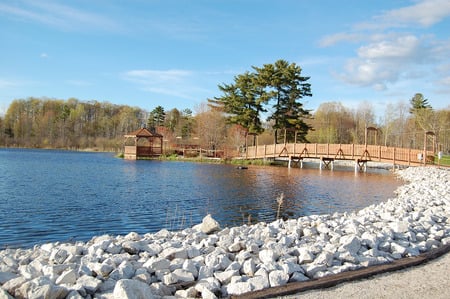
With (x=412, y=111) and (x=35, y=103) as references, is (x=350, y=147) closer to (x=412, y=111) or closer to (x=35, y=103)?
(x=412, y=111)

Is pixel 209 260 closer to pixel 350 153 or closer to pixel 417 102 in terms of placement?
pixel 350 153

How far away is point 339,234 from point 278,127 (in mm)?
28971

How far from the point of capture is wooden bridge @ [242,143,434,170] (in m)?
26.6

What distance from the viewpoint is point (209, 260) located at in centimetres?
455

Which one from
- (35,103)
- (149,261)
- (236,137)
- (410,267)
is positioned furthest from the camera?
(35,103)

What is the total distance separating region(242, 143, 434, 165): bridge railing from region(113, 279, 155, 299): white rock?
26.0m

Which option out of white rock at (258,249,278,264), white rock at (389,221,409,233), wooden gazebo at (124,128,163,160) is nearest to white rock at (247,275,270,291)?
white rock at (258,249,278,264)

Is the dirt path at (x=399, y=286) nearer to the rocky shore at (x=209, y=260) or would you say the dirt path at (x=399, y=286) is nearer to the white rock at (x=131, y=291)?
the rocky shore at (x=209, y=260)

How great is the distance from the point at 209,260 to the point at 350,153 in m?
26.0

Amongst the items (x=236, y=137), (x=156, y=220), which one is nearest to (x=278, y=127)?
(x=236, y=137)

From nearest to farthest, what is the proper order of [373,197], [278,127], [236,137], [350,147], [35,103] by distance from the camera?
[373,197] < [350,147] < [278,127] < [236,137] < [35,103]

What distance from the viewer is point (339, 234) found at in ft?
19.9

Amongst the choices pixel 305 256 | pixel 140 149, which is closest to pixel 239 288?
pixel 305 256

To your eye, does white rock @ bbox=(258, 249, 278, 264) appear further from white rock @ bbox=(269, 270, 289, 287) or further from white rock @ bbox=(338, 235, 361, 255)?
white rock @ bbox=(338, 235, 361, 255)
